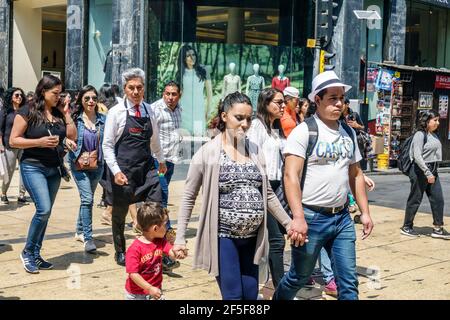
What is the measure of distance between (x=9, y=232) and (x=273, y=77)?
36.8 feet

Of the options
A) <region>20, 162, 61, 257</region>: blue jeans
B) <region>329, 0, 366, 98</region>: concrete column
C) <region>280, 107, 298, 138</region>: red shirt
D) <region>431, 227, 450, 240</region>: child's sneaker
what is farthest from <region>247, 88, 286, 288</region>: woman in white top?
<region>329, 0, 366, 98</region>: concrete column

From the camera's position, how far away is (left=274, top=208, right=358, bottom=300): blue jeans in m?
4.55

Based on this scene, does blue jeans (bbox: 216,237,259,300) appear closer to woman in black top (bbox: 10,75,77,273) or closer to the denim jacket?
woman in black top (bbox: 10,75,77,273)

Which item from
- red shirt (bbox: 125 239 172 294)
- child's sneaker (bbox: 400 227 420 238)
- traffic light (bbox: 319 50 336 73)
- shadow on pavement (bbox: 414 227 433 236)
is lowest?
shadow on pavement (bbox: 414 227 433 236)

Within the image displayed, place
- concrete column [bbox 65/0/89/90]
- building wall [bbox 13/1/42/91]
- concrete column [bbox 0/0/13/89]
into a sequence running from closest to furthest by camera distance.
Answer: concrete column [bbox 65/0/89/90] → concrete column [bbox 0/0/13/89] → building wall [bbox 13/1/42/91]

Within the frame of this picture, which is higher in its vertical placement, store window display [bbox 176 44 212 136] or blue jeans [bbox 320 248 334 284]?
store window display [bbox 176 44 212 136]

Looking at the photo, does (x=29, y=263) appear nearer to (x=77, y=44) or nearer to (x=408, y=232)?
(x=408, y=232)

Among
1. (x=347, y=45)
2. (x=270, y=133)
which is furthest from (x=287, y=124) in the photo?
(x=347, y=45)

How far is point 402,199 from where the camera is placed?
12.8 m

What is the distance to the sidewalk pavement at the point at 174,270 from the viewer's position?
5.89 metres

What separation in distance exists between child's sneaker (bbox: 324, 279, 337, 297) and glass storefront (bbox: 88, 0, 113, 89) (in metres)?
13.8

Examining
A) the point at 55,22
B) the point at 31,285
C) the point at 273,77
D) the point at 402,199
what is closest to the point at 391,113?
the point at 273,77

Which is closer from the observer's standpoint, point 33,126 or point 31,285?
point 31,285
